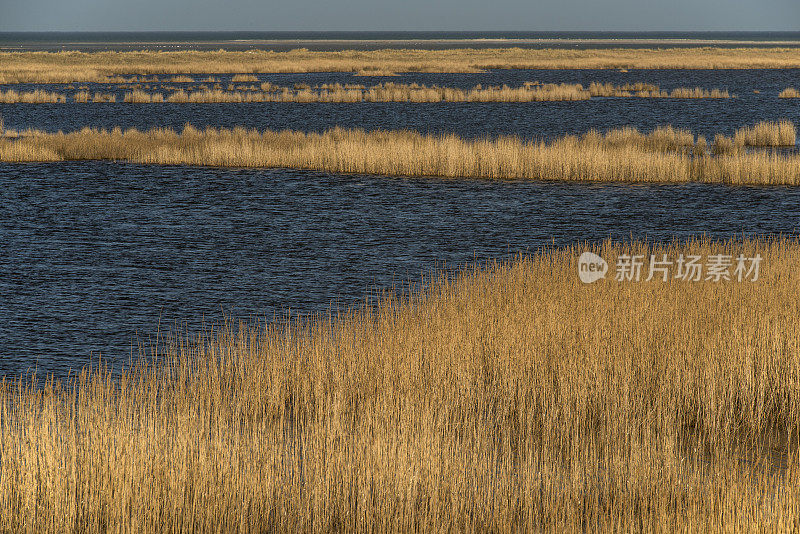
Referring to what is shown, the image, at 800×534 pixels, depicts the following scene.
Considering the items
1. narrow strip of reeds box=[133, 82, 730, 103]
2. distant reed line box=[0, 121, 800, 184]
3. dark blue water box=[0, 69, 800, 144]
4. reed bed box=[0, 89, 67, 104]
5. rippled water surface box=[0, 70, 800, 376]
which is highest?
narrow strip of reeds box=[133, 82, 730, 103]

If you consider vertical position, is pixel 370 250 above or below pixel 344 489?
above

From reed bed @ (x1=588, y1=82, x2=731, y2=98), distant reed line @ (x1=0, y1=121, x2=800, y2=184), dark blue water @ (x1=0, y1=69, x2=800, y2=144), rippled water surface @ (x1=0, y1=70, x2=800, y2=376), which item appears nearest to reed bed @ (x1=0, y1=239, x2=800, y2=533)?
rippled water surface @ (x1=0, y1=70, x2=800, y2=376)

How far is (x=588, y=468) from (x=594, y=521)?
939 millimetres

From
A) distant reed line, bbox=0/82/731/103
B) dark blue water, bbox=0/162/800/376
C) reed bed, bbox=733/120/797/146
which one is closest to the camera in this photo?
dark blue water, bbox=0/162/800/376

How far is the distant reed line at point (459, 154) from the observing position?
27750 mm

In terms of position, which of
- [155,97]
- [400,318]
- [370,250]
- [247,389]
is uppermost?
[155,97]

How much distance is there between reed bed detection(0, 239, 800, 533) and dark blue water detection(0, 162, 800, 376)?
275 cm

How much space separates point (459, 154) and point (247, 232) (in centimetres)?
949

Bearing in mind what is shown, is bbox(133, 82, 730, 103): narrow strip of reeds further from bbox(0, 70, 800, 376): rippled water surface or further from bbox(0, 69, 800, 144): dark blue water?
bbox(0, 70, 800, 376): rippled water surface

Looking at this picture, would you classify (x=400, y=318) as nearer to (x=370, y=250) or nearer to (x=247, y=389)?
(x=247, y=389)

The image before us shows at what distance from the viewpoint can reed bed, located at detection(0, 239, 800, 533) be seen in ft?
21.7

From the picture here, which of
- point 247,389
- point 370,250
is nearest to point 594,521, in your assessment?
point 247,389

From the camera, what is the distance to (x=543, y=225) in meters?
22.2

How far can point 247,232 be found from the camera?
21766 mm
